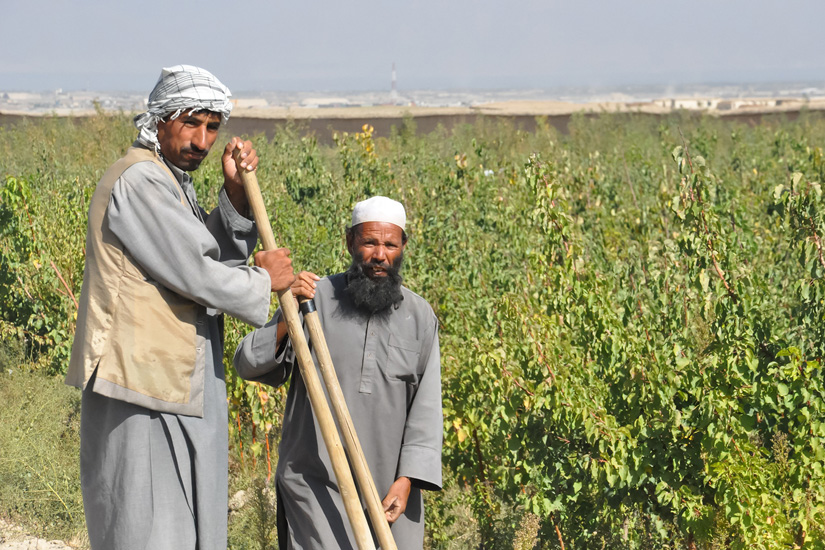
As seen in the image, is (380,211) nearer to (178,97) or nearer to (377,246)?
(377,246)

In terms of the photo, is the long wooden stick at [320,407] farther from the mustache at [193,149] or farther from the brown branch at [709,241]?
the brown branch at [709,241]

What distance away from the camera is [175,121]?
6.70 ft

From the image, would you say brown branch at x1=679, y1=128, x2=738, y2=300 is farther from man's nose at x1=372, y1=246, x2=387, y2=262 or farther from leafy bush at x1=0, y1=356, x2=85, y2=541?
leafy bush at x1=0, y1=356, x2=85, y2=541

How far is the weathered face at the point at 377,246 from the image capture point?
8.02 feet

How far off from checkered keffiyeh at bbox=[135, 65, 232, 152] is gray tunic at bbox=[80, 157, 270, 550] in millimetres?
116

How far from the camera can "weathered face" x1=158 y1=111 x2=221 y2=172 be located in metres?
2.05

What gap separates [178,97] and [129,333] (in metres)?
0.56

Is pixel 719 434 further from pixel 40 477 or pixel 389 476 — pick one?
pixel 40 477

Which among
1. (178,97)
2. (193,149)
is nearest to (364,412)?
(193,149)

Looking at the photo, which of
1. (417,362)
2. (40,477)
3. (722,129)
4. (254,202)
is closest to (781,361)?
(417,362)

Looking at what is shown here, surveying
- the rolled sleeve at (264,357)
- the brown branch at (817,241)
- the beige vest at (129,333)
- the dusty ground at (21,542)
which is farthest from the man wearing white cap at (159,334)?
the brown branch at (817,241)

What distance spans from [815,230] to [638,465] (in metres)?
1.09

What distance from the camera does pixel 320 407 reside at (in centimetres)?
206

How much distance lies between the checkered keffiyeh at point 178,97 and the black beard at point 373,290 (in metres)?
0.61
